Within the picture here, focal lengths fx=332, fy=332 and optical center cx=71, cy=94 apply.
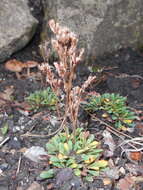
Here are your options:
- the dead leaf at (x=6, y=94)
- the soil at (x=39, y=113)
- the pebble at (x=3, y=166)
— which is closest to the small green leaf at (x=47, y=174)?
the soil at (x=39, y=113)

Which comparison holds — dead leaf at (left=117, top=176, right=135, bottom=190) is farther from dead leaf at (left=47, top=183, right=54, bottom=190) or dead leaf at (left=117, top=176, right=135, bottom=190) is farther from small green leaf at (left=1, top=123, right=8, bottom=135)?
small green leaf at (left=1, top=123, right=8, bottom=135)

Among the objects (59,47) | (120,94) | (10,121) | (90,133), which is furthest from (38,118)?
(59,47)

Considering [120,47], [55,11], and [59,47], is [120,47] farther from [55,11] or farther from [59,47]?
[59,47]

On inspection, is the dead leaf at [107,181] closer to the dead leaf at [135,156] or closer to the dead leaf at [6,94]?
the dead leaf at [135,156]

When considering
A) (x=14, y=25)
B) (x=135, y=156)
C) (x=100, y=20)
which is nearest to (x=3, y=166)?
(x=135, y=156)

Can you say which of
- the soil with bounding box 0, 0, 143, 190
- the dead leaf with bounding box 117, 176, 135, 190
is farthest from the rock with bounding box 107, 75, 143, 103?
the dead leaf with bounding box 117, 176, 135, 190

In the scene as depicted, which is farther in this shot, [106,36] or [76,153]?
[106,36]
